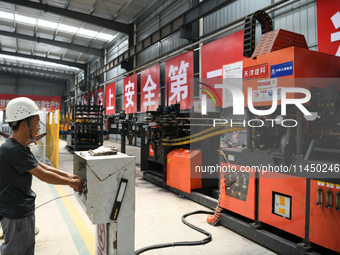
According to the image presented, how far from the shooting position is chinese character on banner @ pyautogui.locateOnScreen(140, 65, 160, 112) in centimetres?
955

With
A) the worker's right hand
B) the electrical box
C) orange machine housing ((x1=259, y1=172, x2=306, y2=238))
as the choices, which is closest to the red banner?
orange machine housing ((x1=259, y1=172, x2=306, y2=238))

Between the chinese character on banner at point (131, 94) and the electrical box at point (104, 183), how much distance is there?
371 inches

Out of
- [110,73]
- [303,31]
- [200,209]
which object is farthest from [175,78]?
[110,73]

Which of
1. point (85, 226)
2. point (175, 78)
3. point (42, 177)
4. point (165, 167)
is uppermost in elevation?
point (175, 78)

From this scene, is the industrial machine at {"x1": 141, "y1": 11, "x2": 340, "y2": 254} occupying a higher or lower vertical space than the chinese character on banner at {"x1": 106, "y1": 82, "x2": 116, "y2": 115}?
lower

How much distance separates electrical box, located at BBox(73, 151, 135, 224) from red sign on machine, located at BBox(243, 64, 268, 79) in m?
1.94

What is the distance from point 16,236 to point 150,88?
8454 millimetres

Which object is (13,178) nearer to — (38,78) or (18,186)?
(18,186)

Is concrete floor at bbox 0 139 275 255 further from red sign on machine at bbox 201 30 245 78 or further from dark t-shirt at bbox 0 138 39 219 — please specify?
red sign on machine at bbox 201 30 245 78

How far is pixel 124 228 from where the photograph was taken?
5.52 feet

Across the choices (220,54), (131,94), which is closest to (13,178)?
(220,54)

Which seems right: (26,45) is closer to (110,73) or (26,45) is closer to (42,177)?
(110,73)

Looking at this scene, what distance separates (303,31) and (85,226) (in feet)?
20.1

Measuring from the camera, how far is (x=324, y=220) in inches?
91.0
